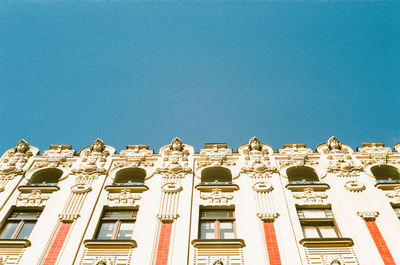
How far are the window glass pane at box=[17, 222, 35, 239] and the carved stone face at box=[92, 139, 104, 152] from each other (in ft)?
19.5

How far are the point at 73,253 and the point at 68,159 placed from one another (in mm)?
8053

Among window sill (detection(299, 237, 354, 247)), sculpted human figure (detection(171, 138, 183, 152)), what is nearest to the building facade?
window sill (detection(299, 237, 354, 247))

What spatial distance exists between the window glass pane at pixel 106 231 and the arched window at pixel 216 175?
5.80m

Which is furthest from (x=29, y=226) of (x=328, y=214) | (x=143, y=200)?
(x=328, y=214)

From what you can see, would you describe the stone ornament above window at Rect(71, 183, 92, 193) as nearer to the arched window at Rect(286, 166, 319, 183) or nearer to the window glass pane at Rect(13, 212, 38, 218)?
the window glass pane at Rect(13, 212, 38, 218)

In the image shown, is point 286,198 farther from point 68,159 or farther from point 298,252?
point 68,159

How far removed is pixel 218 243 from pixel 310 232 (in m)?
4.15

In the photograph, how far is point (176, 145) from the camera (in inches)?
872

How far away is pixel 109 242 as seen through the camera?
15.1 meters

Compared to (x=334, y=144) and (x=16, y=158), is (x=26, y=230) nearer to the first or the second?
(x=16, y=158)

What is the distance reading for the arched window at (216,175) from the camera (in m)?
20.9

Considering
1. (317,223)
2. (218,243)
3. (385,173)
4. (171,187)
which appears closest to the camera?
(218,243)

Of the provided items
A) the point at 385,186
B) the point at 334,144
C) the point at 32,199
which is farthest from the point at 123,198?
the point at 385,186

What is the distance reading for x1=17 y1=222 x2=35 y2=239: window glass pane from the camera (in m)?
16.4
